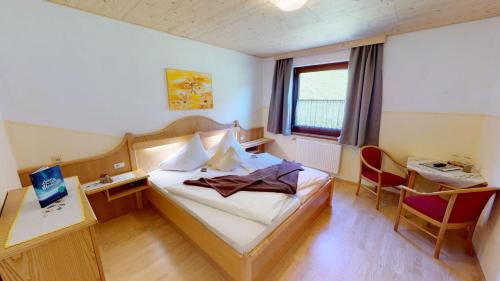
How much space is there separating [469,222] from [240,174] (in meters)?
2.44

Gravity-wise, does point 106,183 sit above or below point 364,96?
below

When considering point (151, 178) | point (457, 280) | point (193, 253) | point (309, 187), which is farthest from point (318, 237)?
point (151, 178)

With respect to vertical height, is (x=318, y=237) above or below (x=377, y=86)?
below

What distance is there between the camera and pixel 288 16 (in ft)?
6.90

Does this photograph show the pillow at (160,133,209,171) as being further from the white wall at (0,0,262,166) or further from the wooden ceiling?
the wooden ceiling

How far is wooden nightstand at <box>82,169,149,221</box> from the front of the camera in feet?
7.36

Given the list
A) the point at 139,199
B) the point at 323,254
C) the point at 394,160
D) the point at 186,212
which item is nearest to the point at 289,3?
the point at 186,212

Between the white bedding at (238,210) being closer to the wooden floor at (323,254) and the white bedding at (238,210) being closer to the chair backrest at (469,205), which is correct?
the wooden floor at (323,254)

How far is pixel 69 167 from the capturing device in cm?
212

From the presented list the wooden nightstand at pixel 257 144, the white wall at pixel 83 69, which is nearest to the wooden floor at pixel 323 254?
the white wall at pixel 83 69

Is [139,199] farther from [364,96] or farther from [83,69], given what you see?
[364,96]

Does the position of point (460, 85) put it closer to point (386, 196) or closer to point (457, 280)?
point (386, 196)

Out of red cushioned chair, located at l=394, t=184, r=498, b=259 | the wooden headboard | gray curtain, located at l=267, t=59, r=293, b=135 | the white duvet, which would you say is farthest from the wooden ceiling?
the white duvet

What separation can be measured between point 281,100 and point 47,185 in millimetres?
3726
